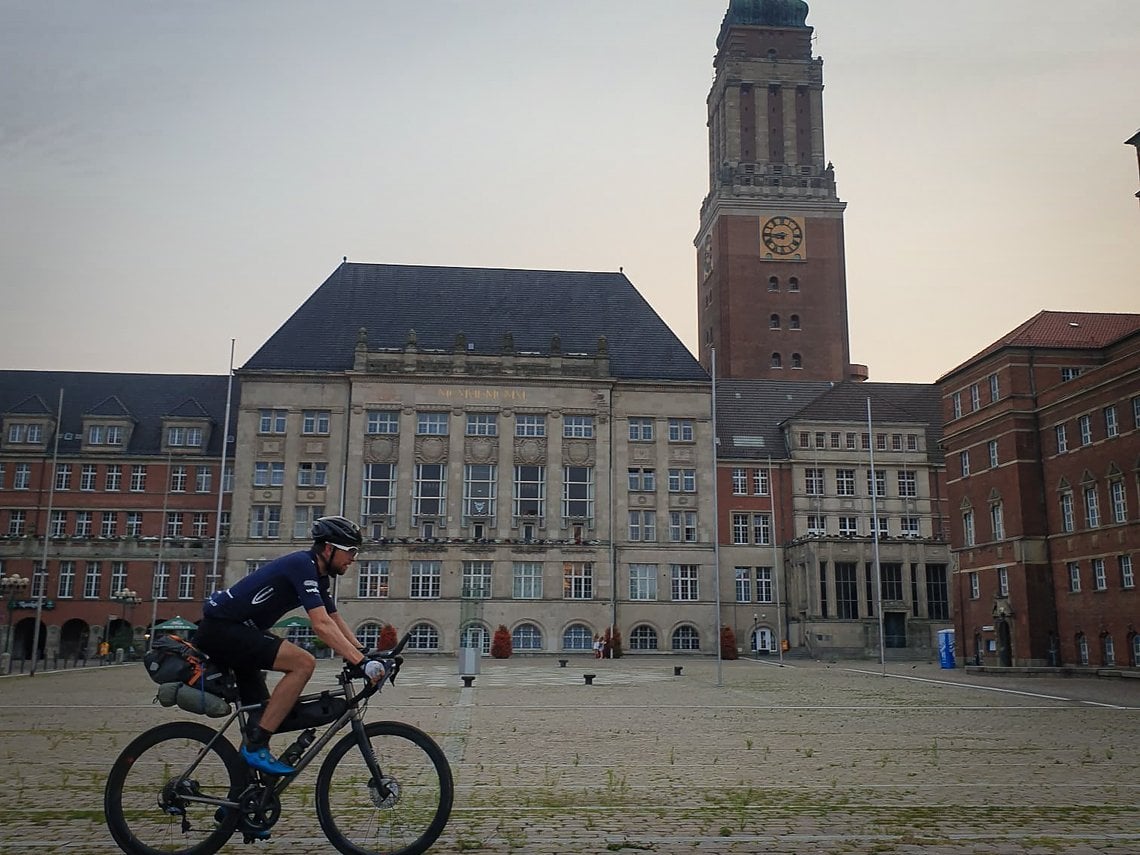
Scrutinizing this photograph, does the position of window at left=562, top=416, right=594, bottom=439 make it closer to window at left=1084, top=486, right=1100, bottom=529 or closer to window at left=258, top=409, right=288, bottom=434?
window at left=258, top=409, right=288, bottom=434

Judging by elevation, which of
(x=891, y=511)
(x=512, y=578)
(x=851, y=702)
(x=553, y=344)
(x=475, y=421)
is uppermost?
(x=553, y=344)

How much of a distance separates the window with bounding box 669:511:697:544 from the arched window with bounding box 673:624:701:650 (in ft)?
19.1

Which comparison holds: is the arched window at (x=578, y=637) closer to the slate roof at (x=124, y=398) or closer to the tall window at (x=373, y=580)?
the tall window at (x=373, y=580)

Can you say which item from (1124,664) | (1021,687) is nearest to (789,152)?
(1124,664)

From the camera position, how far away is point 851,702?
27234 mm

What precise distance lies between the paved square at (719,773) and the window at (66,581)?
5096 centimetres

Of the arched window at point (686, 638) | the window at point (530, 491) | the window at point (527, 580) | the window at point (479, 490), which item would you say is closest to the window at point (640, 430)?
the window at point (530, 491)

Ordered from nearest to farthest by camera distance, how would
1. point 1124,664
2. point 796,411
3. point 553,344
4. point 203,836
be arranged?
point 203,836 < point 1124,664 < point 553,344 < point 796,411

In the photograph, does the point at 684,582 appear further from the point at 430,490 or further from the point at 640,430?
the point at 430,490

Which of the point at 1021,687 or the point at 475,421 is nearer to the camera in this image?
the point at 1021,687

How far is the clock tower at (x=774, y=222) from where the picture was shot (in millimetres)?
101312

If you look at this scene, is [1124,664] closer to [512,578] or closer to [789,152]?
[512,578]

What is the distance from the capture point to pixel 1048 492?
161 feet

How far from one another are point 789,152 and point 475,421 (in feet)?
159
